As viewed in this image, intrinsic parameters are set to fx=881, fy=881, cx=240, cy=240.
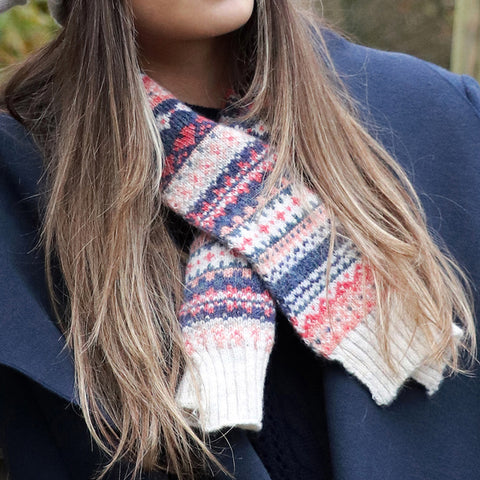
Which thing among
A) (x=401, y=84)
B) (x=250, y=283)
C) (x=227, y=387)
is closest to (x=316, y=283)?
(x=250, y=283)

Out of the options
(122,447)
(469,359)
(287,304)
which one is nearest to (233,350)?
(287,304)

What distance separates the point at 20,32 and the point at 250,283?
0.97 meters

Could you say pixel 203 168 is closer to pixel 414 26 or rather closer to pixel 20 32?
pixel 20 32

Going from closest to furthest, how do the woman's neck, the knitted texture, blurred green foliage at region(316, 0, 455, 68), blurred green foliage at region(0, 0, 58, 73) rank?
the knitted texture, the woman's neck, blurred green foliage at region(0, 0, 58, 73), blurred green foliage at region(316, 0, 455, 68)

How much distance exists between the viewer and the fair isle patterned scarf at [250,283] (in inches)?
50.6

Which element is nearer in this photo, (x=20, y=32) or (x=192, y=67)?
(x=192, y=67)

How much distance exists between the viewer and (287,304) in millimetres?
1314

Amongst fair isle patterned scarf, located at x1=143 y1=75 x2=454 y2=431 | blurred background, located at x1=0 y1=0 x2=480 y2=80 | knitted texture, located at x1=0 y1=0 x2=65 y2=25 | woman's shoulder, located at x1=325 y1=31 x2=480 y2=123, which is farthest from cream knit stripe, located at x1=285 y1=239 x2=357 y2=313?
blurred background, located at x1=0 y1=0 x2=480 y2=80

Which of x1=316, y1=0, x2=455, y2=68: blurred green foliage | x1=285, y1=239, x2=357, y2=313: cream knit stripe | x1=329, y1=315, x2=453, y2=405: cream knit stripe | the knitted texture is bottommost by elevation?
x1=329, y1=315, x2=453, y2=405: cream knit stripe

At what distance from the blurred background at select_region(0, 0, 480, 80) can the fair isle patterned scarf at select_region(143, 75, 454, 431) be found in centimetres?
77

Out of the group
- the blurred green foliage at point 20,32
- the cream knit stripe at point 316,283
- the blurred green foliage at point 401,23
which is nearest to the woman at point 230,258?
the cream knit stripe at point 316,283

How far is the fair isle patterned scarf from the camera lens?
4.21 ft

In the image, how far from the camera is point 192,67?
1.52 meters

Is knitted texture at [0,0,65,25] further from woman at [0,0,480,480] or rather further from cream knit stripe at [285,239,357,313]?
cream knit stripe at [285,239,357,313]
